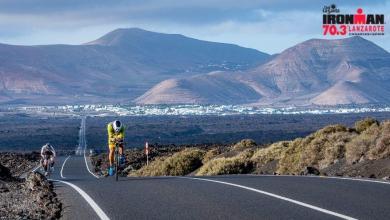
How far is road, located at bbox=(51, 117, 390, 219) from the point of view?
12.5 m

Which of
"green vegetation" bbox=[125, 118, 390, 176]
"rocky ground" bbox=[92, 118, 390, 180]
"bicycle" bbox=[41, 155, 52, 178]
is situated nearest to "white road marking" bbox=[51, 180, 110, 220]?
"rocky ground" bbox=[92, 118, 390, 180]

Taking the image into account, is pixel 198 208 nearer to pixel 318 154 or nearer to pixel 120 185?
Result: pixel 120 185

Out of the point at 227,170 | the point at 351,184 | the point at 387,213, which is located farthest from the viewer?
the point at 227,170

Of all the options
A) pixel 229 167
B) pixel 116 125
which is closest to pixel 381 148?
pixel 116 125

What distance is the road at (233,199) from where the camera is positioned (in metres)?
12.5

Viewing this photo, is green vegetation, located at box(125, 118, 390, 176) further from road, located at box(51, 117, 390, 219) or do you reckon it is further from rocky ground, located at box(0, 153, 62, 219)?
rocky ground, located at box(0, 153, 62, 219)

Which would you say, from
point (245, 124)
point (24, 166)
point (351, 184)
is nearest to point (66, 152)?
point (24, 166)

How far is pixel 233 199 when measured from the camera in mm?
14383

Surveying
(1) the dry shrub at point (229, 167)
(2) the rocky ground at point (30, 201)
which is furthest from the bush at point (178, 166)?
(2) the rocky ground at point (30, 201)

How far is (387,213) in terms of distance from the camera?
1220 centimetres

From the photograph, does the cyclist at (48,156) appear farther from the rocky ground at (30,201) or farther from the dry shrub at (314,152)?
the dry shrub at (314,152)

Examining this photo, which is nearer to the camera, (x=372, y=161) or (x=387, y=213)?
(x=387, y=213)

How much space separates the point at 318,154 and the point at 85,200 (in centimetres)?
1541

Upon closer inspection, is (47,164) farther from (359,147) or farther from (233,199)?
(233,199)
